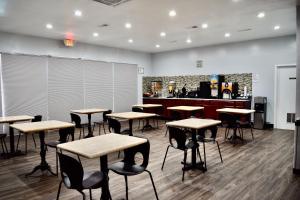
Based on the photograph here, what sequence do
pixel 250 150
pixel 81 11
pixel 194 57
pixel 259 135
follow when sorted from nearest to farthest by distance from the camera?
pixel 81 11, pixel 250 150, pixel 259 135, pixel 194 57

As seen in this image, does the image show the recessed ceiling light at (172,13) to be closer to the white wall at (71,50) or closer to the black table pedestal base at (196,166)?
the black table pedestal base at (196,166)

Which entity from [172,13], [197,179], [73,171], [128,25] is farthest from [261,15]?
[73,171]

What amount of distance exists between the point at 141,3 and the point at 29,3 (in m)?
2.09

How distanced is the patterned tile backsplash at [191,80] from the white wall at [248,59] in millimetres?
173

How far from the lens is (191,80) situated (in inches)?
380

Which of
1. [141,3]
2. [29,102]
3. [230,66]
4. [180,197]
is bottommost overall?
[180,197]

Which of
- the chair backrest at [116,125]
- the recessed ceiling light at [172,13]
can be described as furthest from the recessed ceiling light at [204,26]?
the chair backrest at [116,125]

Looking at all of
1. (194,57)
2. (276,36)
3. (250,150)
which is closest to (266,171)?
→ (250,150)

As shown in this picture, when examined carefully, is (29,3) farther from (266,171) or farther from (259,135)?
(259,135)

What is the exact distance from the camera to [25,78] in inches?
274

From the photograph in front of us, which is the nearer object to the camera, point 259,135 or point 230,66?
point 259,135

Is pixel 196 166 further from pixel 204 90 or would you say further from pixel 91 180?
pixel 204 90

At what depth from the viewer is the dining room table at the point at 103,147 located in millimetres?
Answer: 2378

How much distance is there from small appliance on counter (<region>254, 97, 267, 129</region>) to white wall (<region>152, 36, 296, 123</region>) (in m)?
0.40
